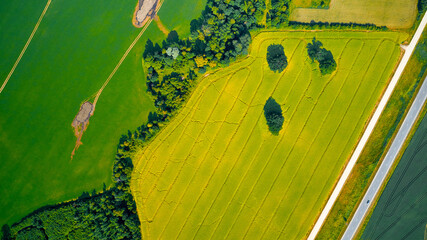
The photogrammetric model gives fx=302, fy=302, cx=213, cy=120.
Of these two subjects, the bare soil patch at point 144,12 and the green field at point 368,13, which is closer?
the green field at point 368,13

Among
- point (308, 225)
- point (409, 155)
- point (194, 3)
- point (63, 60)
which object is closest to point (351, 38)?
point (409, 155)

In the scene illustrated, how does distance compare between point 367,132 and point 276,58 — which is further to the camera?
point 367,132

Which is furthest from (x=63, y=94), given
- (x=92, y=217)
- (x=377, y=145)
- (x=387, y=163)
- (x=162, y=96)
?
Answer: (x=387, y=163)

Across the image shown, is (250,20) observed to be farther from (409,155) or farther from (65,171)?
(65,171)

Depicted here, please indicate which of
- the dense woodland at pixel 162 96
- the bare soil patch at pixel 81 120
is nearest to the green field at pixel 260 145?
the dense woodland at pixel 162 96

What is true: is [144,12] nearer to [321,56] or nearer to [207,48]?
[207,48]

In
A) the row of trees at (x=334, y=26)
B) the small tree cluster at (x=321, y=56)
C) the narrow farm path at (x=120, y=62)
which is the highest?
the row of trees at (x=334, y=26)

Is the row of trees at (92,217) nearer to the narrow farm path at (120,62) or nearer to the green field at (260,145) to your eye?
the green field at (260,145)
